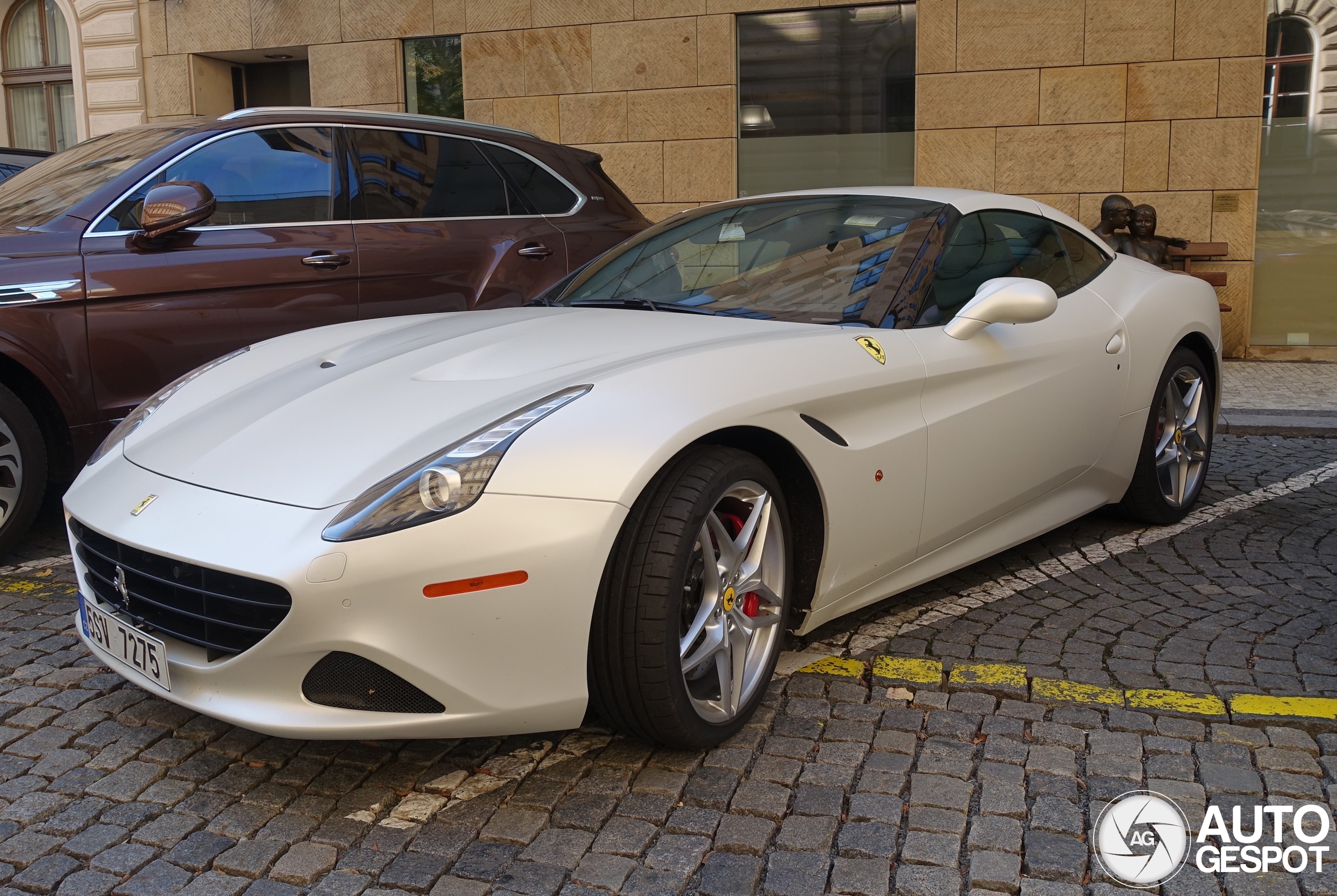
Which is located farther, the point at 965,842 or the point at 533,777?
the point at 533,777

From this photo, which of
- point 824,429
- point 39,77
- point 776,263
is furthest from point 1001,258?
point 39,77

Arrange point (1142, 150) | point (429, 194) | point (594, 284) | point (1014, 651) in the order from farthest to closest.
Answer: point (1142, 150) < point (429, 194) < point (594, 284) < point (1014, 651)

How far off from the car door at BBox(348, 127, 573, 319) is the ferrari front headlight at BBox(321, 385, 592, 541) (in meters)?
2.78

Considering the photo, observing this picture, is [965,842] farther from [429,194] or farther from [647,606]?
[429,194]

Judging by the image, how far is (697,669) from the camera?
2.89 metres

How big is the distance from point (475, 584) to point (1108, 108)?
923cm

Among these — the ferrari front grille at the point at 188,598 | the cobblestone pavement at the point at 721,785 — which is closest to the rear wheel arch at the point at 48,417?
the cobblestone pavement at the point at 721,785

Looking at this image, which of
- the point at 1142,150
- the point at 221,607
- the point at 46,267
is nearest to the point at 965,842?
the point at 221,607

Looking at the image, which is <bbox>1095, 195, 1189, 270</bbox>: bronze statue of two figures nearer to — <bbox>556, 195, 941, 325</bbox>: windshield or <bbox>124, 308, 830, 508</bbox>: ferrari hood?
<bbox>556, 195, 941, 325</bbox>: windshield

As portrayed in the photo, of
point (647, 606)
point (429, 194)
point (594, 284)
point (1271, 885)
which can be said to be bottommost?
point (1271, 885)

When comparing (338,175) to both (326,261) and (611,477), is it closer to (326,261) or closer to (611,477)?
(326,261)

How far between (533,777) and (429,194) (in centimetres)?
346

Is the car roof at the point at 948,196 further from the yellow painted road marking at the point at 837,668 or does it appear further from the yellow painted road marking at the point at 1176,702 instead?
the yellow painted road marking at the point at 1176,702

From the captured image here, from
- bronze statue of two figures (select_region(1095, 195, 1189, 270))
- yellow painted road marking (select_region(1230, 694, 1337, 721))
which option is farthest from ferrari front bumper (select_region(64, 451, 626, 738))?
bronze statue of two figures (select_region(1095, 195, 1189, 270))
